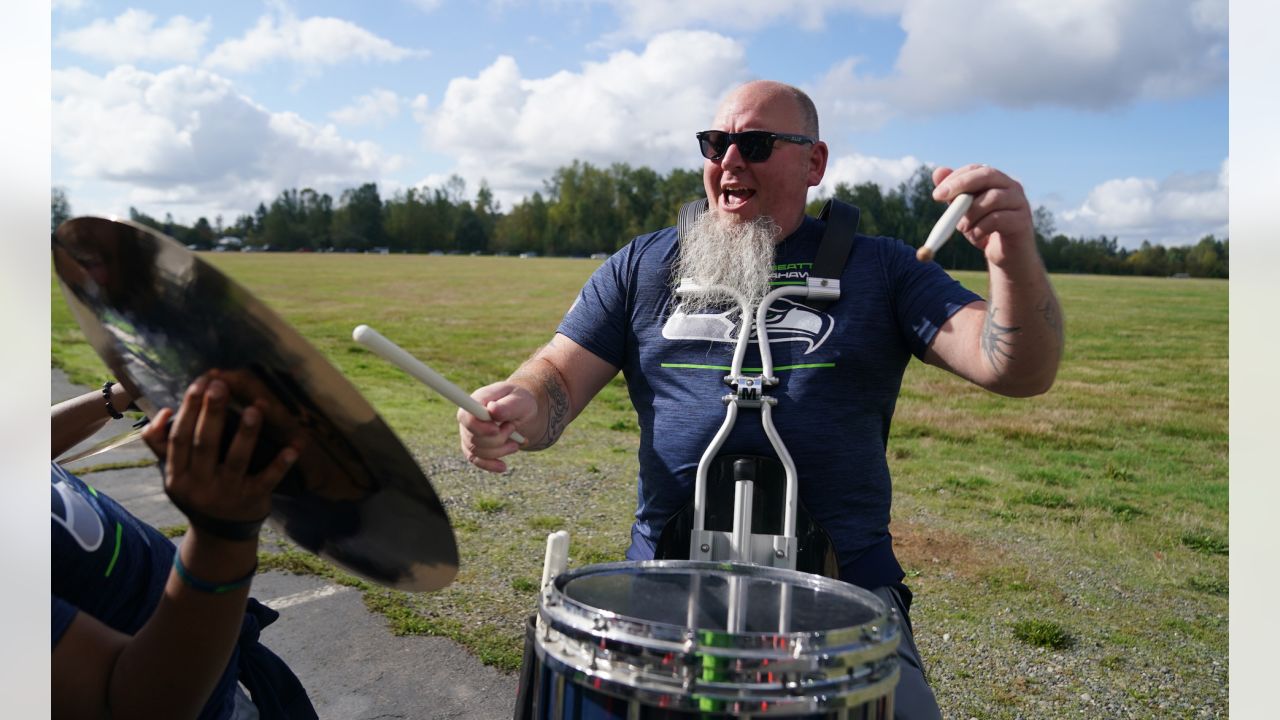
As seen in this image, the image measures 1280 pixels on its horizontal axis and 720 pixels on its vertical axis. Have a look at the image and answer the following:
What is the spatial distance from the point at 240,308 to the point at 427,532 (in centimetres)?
55

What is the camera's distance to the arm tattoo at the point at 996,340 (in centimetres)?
232

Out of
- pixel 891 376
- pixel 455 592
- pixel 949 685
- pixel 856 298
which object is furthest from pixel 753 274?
pixel 455 592

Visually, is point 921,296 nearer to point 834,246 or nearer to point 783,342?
point 834,246

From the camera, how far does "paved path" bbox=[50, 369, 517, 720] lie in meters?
3.42

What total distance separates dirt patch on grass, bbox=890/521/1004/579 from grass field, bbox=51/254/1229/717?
0.02 metres

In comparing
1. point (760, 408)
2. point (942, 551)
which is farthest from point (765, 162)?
point (942, 551)

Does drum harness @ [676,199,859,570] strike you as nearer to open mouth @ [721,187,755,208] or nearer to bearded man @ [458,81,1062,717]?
bearded man @ [458,81,1062,717]

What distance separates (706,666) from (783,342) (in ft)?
4.34

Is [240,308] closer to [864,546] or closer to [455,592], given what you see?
[864,546]

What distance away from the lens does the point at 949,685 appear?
12.2 ft

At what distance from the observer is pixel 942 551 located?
5383 mm

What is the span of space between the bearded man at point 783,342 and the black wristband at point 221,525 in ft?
2.99

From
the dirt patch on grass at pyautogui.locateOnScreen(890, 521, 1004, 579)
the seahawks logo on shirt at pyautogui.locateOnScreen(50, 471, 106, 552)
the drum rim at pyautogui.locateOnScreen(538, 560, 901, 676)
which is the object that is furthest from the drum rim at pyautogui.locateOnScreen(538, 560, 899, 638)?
the dirt patch on grass at pyautogui.locateOnScreen(890, 521, 1004, 579)

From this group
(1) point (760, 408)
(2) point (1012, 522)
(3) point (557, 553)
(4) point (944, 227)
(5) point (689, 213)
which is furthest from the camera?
(2) point (1012, 522)
